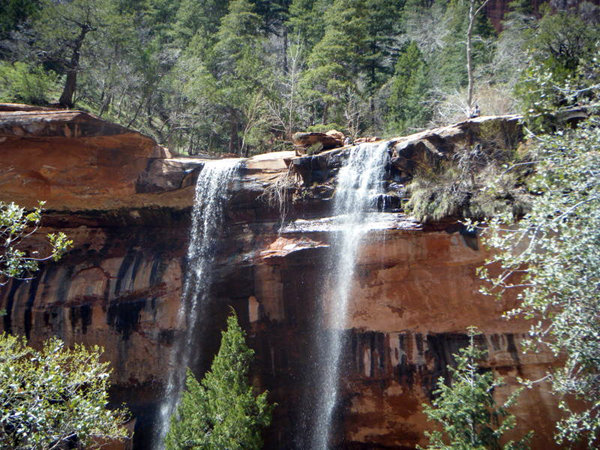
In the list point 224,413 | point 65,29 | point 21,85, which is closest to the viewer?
point 224,413

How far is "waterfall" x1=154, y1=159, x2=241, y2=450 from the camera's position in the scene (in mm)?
14578

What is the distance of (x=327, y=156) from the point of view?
1393 centimetres

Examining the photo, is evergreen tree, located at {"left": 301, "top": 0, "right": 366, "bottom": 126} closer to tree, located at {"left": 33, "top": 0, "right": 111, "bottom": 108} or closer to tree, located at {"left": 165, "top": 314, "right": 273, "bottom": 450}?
tree, located at {"left": 33, "top": 0, "right": 111, "bottom": 108}

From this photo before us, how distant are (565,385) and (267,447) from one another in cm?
905

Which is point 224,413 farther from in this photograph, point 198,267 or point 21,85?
point 21,85

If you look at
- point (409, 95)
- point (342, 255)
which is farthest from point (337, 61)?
point (342, 255)

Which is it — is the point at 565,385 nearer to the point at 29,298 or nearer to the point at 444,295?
the point at 444,295

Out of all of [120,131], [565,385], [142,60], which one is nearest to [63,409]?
[565,385]

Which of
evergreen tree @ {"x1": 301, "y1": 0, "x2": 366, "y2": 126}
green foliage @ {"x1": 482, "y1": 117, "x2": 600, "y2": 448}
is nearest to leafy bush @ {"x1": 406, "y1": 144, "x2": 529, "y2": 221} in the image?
green foliage @ {"x1": 482, "y1": 117, "x2": 600, "y2": 448}

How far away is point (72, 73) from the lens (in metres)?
18.4

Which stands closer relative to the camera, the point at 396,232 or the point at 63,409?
the point at 63,409

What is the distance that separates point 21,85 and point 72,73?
2.08 metres

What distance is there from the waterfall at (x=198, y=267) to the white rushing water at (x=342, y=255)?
4151mm

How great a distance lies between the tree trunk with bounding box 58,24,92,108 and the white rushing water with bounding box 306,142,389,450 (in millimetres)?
12990
